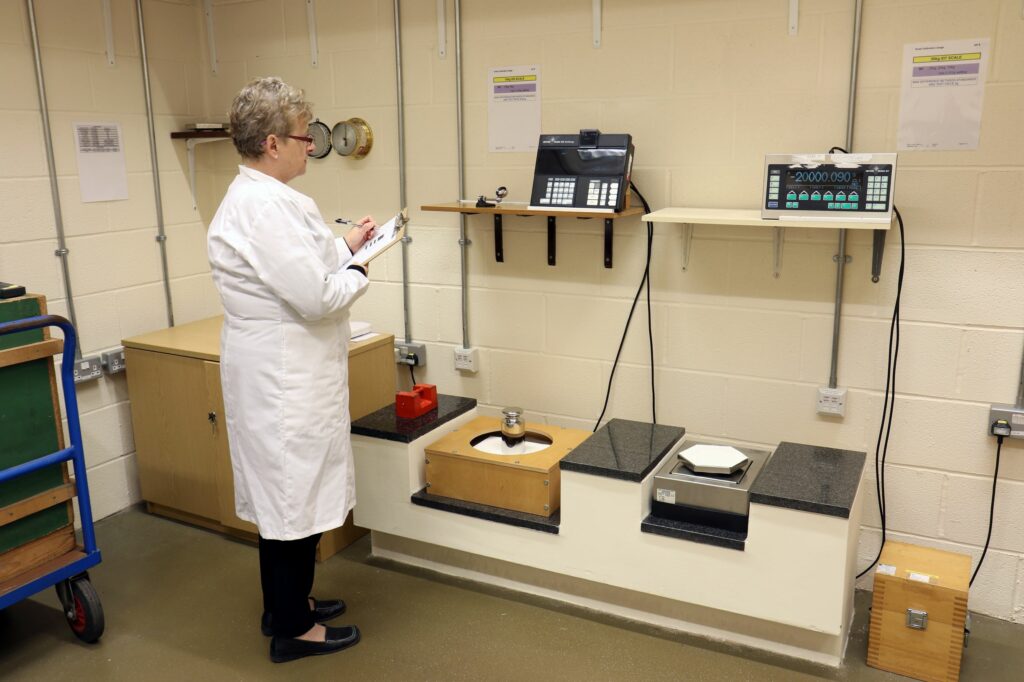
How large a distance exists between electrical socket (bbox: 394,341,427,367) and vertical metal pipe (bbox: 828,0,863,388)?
1616 mm

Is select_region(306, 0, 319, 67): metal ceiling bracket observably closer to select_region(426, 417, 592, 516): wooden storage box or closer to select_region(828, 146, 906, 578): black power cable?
select_region(426, 417, 592, 516): wooden storage box

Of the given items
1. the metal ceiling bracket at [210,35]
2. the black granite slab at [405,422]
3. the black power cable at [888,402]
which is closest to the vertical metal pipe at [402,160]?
the black granite slab at [405,422]

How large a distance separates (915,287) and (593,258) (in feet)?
3.53

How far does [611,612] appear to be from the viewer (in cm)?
271

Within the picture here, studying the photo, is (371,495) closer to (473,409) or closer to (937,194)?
(473,409)

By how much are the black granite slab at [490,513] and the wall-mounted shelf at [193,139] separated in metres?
1.76

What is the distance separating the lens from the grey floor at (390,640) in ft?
7.95

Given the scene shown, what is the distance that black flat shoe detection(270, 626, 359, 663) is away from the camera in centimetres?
248

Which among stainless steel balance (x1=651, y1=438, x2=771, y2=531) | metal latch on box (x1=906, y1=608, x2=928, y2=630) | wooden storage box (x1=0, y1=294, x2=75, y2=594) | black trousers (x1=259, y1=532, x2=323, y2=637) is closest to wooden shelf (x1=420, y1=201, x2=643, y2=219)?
stainless steel balance (x1=651, y1=438, x2=771, y2=531)

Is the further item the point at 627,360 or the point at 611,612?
the point at 627,360

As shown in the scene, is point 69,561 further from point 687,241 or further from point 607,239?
point 687,241

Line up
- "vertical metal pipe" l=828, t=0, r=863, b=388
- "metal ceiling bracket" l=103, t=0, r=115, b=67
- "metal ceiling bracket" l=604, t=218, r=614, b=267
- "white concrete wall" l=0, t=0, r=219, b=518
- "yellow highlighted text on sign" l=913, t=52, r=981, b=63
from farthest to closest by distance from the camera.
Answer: "metal ceiling bracket" l=103, t=0, r=115, b=67 → "white concrete wall" l=0, t=0, r=219, b=518 → "metal ceiling bracket" l=604, t=218, r=614, b=267 → "vertical metal pipe" l=828, t=0, r=863, b=388 → "yellow highlighted text on sign" l=913, t=52, r=981, b=63

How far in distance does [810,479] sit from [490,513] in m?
1.00

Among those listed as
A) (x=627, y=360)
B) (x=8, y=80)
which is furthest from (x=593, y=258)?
(x=8, y=80)
